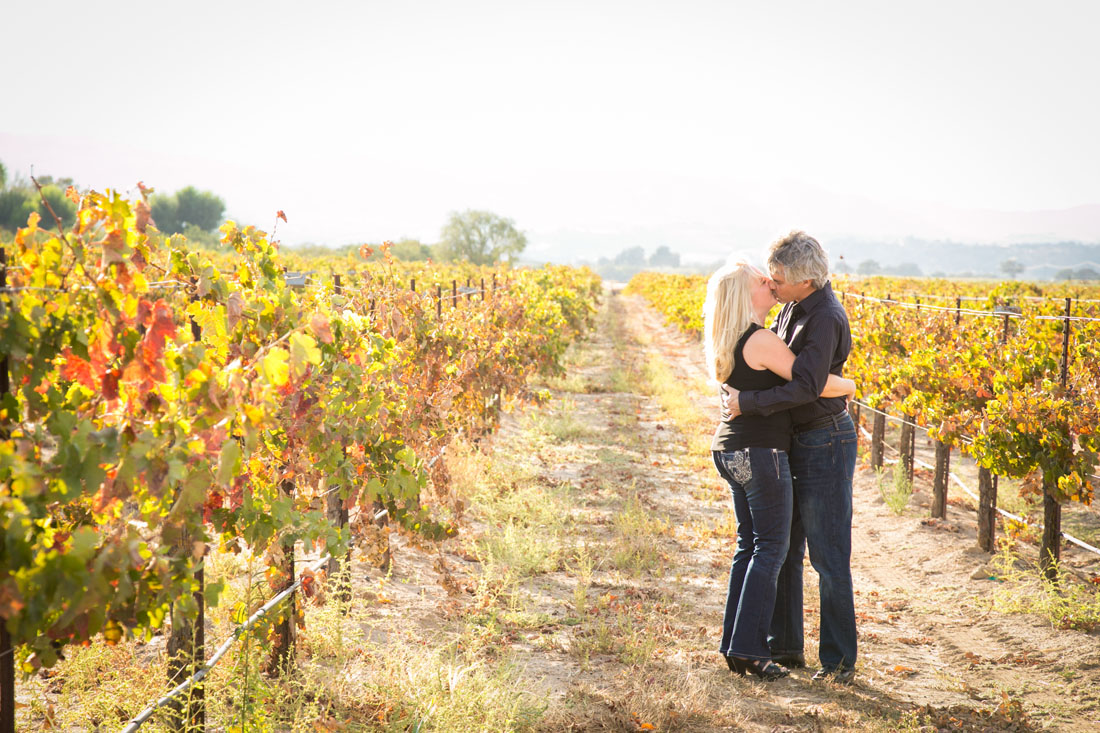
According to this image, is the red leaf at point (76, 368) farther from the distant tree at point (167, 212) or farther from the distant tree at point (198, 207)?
the distant tree at point (198, 207)

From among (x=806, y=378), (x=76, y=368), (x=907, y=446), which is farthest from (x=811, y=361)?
(x=907, y=446)

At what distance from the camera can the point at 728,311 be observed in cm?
338

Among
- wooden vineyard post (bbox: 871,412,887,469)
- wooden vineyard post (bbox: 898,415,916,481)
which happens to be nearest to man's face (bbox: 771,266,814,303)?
wooden vineyard post (bbox: 898,415,916,481)

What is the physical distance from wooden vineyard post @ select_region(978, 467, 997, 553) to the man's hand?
9.97 feet

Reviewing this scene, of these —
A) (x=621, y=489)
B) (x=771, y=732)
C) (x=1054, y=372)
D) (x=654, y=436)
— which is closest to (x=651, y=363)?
(x=654, y=436)

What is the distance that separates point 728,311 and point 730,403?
0.40 m

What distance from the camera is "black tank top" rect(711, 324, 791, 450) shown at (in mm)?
3367

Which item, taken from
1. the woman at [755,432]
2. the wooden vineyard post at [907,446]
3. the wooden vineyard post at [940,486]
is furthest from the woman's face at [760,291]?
the wooden vineyard post at [907,446]

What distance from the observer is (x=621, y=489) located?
277 inches

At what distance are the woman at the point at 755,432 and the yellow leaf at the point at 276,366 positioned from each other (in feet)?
6.94

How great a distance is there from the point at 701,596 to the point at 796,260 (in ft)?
7.73

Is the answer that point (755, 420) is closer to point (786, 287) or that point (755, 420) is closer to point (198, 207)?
point (786, 287)

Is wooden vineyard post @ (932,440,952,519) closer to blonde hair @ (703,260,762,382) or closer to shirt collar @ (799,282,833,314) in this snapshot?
shirt collar @ (799,282,833,314)

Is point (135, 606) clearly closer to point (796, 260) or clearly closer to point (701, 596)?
point (796, 260)
